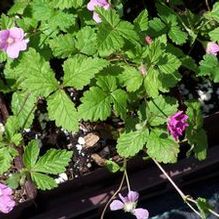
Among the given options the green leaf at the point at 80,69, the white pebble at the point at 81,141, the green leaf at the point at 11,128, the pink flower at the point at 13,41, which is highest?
the pink flower at the point at 13,41

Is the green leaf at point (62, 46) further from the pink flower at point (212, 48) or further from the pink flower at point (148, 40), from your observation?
the pink flower at point (212, 48)

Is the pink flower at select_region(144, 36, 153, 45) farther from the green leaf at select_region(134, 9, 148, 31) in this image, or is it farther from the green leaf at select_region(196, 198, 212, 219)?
the green leaf at select_region(196, 198, 212, 219)

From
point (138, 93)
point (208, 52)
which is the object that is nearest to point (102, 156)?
point (138, 93)

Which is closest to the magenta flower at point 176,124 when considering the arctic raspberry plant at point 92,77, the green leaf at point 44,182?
the arctic raspberry plant at point 92,77

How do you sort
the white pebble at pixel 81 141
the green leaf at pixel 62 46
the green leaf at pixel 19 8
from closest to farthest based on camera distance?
the green leaf at pixel 62 46 → the green leaf at pixel 19 8 → the white pebble at pixel 81 141

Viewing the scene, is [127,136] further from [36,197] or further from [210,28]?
[210,28]

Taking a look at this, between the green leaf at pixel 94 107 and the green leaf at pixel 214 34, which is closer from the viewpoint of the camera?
the green leaf at pixel 94 107
